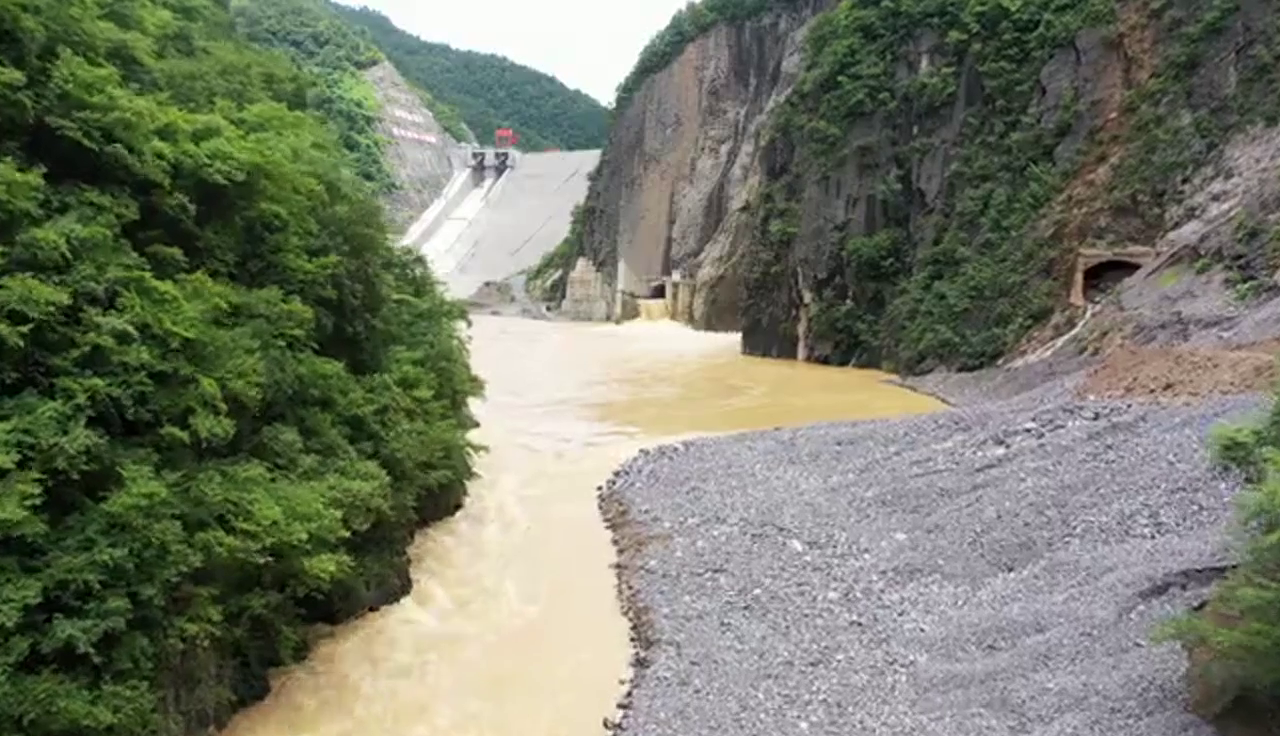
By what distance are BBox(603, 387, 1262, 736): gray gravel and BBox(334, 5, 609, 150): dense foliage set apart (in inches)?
4085

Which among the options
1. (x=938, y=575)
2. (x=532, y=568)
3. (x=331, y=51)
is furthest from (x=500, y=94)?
(x=938, y=575)

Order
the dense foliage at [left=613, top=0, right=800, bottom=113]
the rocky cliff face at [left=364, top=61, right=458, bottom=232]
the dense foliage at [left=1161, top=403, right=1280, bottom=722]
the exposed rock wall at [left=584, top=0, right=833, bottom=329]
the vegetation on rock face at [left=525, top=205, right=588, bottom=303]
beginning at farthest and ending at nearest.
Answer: the rocky cliff face at [left=364, top=61, right=458, bottom=232], the vegetation on rock face at [left=525, top=205, right=588, bottom=303], the dense foliage at [left=613, top=0, right=800, bottom=113], the exposed rock wall at [left=584, top=0, right=833, bottom=329], the dense foliage at [left=1161, top=403, right=1280, bottom=722]

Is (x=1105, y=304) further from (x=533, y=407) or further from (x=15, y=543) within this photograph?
(x=15, y=543)

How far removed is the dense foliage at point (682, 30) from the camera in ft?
171

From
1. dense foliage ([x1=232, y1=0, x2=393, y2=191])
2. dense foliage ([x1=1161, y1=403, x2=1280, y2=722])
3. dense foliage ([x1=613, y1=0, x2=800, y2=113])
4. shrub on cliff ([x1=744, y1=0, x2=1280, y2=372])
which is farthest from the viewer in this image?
dense foliage ([x1=232, y1=0, x2=393, y2=191])

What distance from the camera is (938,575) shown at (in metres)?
10.6

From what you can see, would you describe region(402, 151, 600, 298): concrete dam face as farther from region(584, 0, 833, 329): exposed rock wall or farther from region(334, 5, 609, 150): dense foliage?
region(334, 5, 609, 150): dense foliage

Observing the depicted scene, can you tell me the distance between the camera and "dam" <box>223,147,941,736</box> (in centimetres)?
880

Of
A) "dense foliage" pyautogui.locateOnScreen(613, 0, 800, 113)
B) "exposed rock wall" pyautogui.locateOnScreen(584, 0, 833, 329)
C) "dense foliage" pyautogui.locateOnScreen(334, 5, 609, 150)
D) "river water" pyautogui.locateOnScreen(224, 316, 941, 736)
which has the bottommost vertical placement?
"river water" pyautogui.locateOnScreen(224, 316, 941, 736)

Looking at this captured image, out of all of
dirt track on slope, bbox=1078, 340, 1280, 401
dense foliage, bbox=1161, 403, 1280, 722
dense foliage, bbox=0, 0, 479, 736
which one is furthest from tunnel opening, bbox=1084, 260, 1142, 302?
dense foliage, bbox=1161, 403, 1280, 722

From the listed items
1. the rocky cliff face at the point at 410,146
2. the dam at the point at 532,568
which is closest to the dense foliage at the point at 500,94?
the rocky cliff face at the point at 410,146

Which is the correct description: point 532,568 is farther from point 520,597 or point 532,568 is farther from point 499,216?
point 499,216

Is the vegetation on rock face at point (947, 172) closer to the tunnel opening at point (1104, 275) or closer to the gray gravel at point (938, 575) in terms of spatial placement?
the tunnel opening at point (1104, 275)

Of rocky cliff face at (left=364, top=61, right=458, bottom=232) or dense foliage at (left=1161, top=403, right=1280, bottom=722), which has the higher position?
rocky cliff face at (left=364, top=61, right=458, bottom=232)
